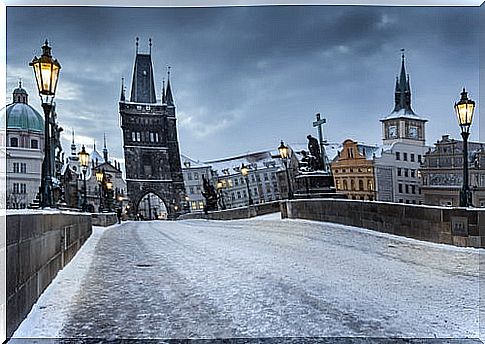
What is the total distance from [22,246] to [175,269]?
1.87 m

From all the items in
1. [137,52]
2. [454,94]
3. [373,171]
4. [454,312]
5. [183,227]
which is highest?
[137,52]

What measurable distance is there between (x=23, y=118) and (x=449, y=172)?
11.7 ft

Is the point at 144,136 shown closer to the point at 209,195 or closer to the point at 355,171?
the point at 209,195

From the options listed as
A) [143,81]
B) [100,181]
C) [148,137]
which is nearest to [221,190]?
[148,137]

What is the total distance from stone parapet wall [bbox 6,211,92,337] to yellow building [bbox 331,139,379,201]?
247 centimetres

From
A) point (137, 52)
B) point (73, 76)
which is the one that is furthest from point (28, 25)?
point (137, 52)

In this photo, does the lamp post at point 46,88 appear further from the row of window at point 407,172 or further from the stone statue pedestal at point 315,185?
the row of window at point 407,172

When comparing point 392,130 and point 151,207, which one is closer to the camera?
point 392,130

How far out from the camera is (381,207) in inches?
203

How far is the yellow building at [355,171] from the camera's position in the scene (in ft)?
15.7

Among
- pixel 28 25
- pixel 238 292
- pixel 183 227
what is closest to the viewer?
pixel 238 292

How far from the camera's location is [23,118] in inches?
170

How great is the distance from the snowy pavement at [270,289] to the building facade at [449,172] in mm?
425

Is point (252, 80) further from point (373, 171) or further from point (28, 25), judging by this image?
point (28, 25)
